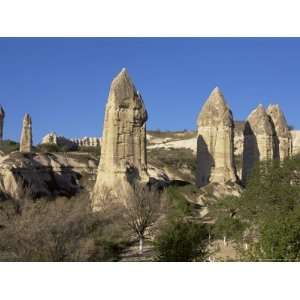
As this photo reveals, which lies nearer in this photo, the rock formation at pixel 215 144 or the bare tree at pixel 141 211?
the bare tree at pixel 141 211

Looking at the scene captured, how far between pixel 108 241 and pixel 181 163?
123 feet

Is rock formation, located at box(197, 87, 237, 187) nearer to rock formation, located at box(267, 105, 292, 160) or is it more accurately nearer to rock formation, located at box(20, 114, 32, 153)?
rock formation, located at box(267, 105, 292, 160)

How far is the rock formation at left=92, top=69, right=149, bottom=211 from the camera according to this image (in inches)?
1129

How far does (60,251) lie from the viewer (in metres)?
16.1

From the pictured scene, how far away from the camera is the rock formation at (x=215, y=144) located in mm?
35781

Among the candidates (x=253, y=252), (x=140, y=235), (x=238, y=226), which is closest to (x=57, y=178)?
(x=140, y=235)

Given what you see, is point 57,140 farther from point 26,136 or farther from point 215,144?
point 215,144

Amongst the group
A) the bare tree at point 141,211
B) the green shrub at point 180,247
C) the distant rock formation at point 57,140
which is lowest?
the green shrub at point 180,247

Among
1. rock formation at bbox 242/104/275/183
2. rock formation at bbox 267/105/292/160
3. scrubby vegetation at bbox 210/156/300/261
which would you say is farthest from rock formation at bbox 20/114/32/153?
scrubby vegetation at bbox 210/156/300/261

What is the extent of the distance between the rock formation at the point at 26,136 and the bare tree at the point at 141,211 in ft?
81.6

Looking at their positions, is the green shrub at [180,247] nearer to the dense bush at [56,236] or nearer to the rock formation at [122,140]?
the dense bush at [56,236]

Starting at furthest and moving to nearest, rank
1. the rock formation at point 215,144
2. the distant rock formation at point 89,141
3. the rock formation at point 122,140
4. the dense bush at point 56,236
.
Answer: the distant rock formation at point 89,141, the rock formation at point 215,144, the rock formation at point 122,140, the dense bush at point 56,236

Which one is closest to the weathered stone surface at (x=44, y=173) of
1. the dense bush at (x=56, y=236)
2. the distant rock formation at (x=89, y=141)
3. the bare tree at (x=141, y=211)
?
the bare tree at (x=141, y=211)
